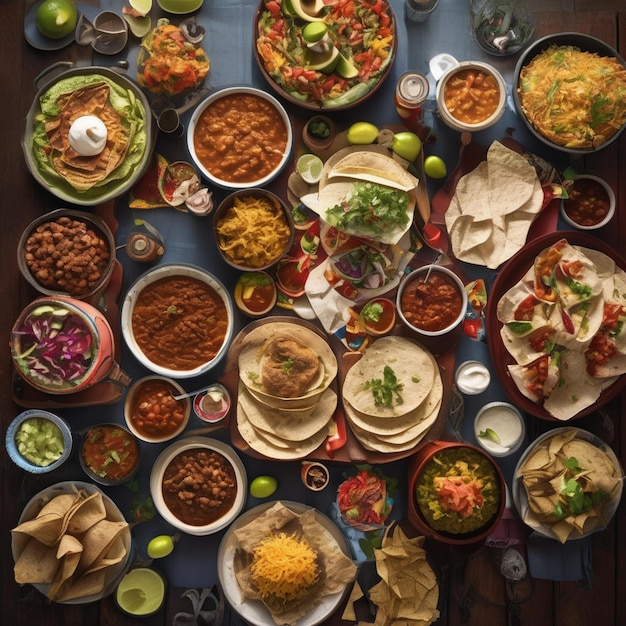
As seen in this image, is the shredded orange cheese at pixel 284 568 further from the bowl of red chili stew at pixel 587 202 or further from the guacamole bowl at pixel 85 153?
the bowl of red chili stew at pixel 587 202


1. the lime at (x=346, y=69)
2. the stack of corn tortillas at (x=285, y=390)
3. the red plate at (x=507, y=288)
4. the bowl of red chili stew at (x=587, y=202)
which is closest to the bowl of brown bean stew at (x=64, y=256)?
the stack of corn tortillas at (x=285, y=390)

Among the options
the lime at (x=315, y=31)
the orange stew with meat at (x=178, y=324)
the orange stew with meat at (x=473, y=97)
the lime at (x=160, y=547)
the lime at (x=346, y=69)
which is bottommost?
the lime at (x=160, y=547)

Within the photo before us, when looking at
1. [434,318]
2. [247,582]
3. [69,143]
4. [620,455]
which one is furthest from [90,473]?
[620,455]

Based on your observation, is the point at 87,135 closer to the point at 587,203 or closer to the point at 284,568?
the point at 284,568

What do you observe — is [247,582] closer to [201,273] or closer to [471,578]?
[471,578]

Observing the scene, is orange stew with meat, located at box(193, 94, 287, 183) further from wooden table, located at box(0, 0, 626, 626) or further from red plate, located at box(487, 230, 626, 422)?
red plate, located at box(487, 230, 626, 422)

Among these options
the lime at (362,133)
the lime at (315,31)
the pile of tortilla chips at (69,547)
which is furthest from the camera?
the lime at (362,133)

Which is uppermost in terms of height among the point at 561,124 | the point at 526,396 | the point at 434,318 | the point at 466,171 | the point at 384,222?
the point at 561,124
